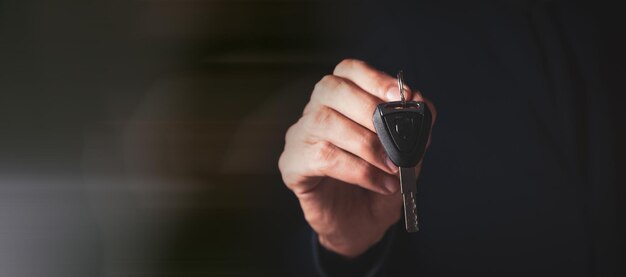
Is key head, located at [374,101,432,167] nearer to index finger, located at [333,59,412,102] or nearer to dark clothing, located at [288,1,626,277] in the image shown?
index finger, located at [333,59,412,102]

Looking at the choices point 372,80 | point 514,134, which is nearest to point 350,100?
point 372,80

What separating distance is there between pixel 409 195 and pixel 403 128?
0.07 meters

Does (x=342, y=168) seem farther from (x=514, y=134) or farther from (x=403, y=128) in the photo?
(x=514, y=134)

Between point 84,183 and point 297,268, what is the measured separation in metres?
0.45

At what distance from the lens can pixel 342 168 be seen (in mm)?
565

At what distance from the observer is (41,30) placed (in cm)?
98

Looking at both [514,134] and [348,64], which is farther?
[514,134]

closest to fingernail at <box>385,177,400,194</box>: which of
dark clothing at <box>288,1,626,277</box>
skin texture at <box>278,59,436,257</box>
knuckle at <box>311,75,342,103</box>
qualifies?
skin texture at <box>278,59,436,257</box>

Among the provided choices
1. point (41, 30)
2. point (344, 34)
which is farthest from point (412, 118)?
point (41, 30)

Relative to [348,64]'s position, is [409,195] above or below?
below

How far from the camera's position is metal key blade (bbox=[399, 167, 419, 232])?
533 mm

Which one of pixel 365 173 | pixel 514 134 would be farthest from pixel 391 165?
pixel 514 134

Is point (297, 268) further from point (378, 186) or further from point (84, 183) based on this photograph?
point (84, 183)

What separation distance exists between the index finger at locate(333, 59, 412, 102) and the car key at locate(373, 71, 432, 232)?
0.03 feet
